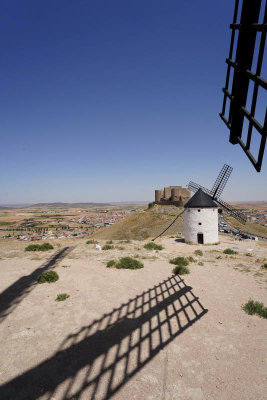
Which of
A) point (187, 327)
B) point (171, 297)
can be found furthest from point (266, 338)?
point (171, 297)

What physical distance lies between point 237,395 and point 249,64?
6.97 m

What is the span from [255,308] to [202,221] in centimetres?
1421

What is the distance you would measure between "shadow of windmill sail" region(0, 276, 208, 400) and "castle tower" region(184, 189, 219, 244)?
45.0ft

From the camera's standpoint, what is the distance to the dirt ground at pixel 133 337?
14.6ft

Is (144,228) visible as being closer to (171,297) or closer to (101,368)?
(171,297)

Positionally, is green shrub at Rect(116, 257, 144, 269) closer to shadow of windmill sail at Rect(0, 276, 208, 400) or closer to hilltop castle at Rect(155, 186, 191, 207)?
shadow of windmill sail at Rect(0, 276, 208, 400)

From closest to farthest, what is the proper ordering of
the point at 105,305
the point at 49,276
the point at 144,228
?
the point at 105,305, the point at 49,276, the point at 144,228

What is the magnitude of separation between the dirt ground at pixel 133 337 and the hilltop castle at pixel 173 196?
38929mm

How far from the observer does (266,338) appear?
20.0 feet

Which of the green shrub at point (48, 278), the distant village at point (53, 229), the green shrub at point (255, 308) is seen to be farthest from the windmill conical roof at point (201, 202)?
the distant village at point (53, 229)

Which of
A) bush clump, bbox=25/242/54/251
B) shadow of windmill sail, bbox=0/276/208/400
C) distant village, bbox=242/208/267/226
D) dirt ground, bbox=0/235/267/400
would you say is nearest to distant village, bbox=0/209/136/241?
bush clump, bbox=25/242/54/251

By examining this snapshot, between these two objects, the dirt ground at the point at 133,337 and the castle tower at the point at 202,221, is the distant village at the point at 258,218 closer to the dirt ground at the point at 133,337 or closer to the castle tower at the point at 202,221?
the castle tower at the point at 202,221

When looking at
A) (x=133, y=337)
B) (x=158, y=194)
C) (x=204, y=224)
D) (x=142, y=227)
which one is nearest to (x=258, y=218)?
(x=158, y=194)

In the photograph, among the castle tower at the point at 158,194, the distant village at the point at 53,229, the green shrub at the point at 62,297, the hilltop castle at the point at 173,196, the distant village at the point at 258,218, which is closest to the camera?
the green shrub at the point at 62,297
